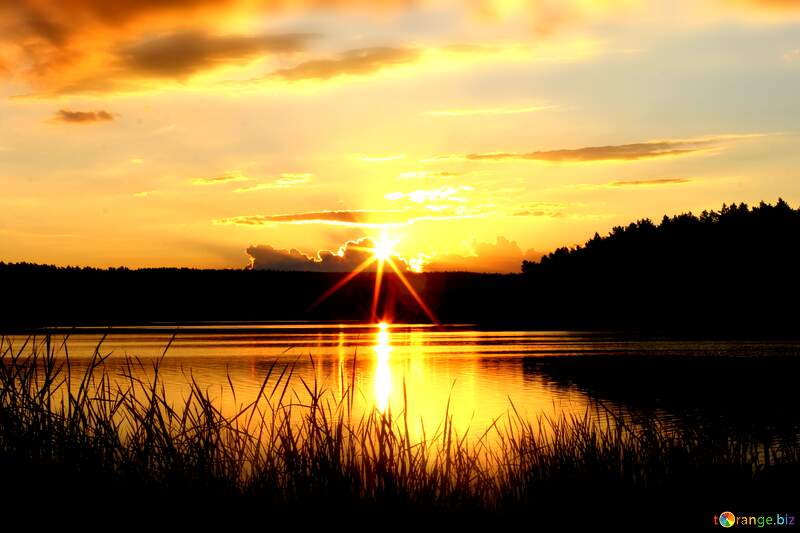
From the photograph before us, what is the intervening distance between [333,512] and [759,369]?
40292 mm

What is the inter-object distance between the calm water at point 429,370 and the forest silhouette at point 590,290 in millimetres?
33416

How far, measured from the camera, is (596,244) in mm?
147250

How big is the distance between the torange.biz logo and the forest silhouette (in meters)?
86.0

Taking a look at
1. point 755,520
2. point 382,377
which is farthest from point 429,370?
point 755,520

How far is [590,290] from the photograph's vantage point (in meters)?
146

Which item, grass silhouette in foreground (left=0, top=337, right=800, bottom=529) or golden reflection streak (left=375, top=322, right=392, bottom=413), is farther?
golden reflection streak (left=375, top=322, right=392, bottom=413)

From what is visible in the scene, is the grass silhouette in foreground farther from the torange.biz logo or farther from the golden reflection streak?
the golden reflection streak

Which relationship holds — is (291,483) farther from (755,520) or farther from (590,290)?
(590,290)

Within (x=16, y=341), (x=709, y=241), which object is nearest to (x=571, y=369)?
(x=16, y=341)

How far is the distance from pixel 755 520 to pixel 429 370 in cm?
3898

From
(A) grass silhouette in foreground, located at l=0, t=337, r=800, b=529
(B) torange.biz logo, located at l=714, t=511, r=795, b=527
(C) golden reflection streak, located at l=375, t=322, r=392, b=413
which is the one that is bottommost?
(C) golden reflection streak, located at l=375, t=322, r=392, b=413

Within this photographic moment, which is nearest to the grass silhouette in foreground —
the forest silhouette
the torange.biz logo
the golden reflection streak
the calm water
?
the torange.biz logo

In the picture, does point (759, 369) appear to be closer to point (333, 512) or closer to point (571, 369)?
point (571, 369)

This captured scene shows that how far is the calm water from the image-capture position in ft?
105
